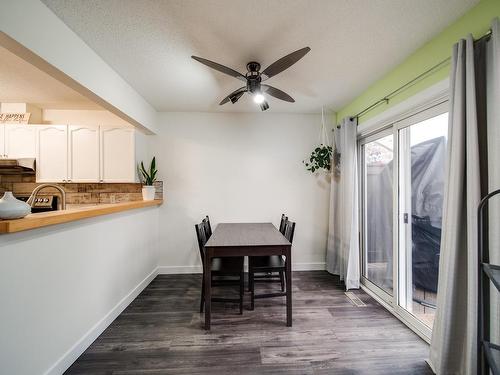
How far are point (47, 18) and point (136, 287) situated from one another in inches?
108

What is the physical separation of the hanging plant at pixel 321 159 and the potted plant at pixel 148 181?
7.79 ft

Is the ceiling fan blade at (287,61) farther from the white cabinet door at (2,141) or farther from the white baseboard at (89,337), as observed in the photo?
the white cabinet door at (2,141)

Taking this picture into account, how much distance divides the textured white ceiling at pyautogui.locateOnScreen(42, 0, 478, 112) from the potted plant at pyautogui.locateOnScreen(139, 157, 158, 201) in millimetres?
1224

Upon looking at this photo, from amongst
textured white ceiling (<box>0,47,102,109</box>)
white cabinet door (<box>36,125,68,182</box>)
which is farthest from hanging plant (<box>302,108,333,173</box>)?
white cabinet door (<box>36,125,68,182</box>)

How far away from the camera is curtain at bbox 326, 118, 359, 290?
2.97 meters

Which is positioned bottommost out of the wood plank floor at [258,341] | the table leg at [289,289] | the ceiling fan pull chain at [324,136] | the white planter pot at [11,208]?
the wood plank floor at [258,341]

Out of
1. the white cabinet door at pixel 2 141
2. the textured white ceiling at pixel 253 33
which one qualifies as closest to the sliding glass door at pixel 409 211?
the textured white ceiling at pixel 253 33

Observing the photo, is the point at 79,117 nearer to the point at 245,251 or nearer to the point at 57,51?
the point at 57,51

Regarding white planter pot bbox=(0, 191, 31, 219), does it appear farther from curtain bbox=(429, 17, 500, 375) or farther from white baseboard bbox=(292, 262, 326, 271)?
white baseboard bbox=(292, 262, 326, 271)

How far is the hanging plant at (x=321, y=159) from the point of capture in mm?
3377

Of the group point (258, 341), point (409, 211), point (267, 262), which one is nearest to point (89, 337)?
point (258, 341)

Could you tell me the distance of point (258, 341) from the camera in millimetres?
1961

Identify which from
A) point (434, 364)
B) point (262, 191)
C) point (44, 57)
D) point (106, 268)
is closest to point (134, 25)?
point (44, 57)

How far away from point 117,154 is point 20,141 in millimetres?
1234
